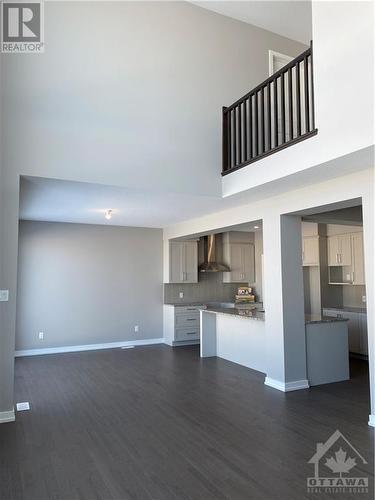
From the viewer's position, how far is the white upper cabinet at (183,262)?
8.05 metres

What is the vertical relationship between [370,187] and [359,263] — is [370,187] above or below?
above

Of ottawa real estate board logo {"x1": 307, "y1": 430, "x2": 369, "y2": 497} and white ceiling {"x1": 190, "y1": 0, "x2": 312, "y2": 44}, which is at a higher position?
white ceiling {"x1": 190, "y1": 0, "x2": 312, "y2": 44}

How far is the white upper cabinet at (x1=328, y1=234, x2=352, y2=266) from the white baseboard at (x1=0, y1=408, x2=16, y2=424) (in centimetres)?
607

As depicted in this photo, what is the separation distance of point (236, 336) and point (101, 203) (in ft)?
10.4

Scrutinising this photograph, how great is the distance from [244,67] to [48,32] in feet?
9.39

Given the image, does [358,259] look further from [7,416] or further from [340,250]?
[7,416]

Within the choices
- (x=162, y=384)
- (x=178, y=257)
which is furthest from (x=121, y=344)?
(x=162, y=384)

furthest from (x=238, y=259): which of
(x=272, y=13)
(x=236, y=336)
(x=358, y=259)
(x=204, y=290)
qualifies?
(x=272, y=13)

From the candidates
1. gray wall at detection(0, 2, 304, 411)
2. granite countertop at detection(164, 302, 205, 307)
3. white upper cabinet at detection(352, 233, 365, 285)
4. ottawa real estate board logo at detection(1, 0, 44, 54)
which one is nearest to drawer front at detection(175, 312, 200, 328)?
granite countertop at detection(164, 302, 205, 307)

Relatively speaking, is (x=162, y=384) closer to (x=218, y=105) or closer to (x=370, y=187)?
(x=370, y=187)

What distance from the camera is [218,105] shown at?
205 inches

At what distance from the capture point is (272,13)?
559 centimetres

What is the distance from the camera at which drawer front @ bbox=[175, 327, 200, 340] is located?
774 cm

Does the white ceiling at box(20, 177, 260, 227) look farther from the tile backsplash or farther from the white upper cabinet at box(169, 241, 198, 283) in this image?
the tile backsplash
